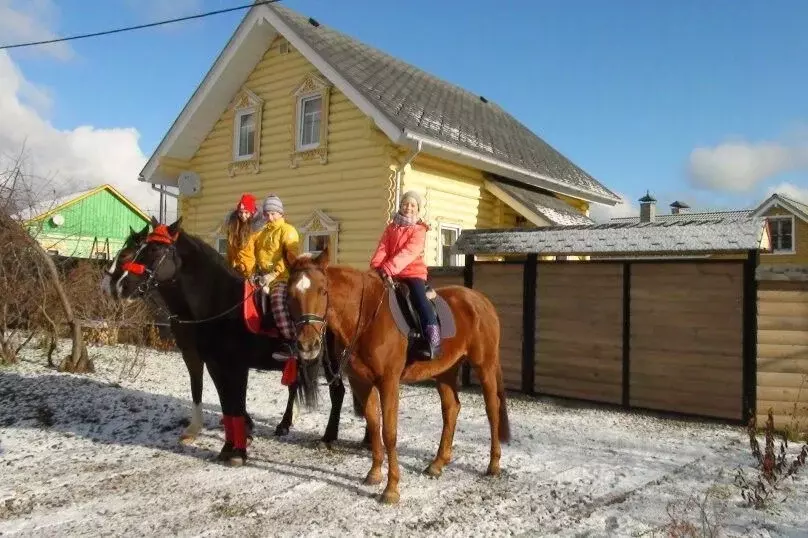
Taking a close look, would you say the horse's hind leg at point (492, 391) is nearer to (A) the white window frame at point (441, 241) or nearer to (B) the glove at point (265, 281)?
(B) the glove at point (265, 281)

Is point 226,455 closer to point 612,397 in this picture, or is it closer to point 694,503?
point 694,503

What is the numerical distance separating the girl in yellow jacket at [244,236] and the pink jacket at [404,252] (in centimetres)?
171

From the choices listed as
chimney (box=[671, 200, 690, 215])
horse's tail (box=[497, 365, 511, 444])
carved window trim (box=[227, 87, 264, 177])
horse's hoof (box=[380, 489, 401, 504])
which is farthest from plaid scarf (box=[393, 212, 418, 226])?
chimney (box=[671, 200, 690, 215])

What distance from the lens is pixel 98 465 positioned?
5.57 metres

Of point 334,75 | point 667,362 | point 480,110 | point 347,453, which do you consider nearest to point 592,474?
point 347,453

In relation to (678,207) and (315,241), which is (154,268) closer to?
(315,241)

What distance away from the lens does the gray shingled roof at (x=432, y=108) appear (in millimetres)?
12539

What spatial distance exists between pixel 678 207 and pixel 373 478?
39.8 metres

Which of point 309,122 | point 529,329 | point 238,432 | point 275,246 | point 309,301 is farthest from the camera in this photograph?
point 309,122

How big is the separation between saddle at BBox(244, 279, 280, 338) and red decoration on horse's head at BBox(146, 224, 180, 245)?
785 mm

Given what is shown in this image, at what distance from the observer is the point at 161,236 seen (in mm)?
5520

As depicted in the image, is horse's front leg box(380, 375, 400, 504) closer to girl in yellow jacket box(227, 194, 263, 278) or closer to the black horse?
the black horse

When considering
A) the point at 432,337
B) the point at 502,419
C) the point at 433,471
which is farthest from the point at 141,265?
the point at 502,419

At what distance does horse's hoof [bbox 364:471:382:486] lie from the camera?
5066 millimetres
